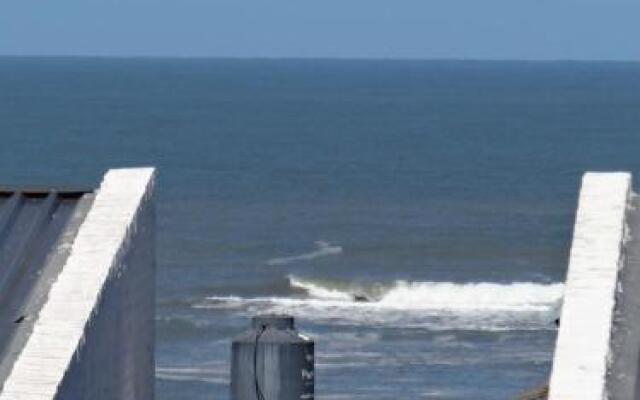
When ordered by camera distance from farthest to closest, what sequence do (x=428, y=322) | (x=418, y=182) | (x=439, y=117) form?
(x=439, y=117) → (x=418, y=182) → (x=428, y=322)

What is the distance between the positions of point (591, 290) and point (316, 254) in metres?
57.3

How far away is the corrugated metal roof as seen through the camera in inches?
380

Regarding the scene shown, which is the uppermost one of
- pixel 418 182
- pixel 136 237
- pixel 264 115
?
pixel 264 115

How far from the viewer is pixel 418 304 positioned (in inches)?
2178

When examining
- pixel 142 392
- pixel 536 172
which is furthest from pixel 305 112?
pixel 142 392

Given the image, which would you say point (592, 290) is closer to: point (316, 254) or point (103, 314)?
point (103, 314)

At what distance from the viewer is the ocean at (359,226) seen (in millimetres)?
44781

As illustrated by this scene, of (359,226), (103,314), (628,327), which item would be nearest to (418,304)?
(359,226)

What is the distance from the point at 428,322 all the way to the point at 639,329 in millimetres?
42318

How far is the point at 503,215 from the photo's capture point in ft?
251

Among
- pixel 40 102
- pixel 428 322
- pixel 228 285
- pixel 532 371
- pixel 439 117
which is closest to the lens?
pixel 532 371

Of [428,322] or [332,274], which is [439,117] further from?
[428,322]

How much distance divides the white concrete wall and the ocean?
28.5 meters

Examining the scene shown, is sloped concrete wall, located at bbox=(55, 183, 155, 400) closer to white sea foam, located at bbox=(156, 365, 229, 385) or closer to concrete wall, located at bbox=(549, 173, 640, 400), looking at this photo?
concrete wall, located at bbox=(549, 173, 640, 400)
